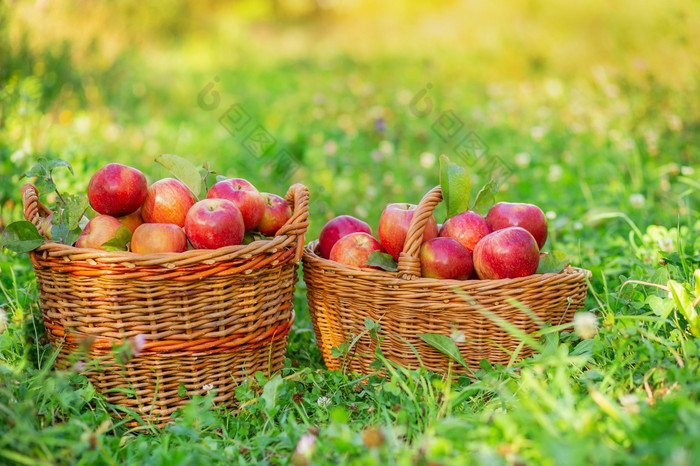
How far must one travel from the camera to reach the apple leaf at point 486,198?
2.36m

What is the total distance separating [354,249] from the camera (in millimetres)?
2119

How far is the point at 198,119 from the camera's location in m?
6.85

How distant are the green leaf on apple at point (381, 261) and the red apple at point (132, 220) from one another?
0.78m

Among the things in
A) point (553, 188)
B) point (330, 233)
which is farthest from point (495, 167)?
point (330, 233)

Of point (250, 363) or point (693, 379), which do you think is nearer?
point (693, 379)

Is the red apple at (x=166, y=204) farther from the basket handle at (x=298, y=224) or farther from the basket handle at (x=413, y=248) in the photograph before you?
the basket handle at (x=413, y=248)

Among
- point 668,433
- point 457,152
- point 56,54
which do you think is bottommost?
point 457,152

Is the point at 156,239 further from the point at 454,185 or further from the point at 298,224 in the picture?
the point at 454,185

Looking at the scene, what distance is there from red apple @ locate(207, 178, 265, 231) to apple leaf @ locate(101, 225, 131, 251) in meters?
0.32

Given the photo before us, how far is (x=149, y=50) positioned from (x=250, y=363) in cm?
950

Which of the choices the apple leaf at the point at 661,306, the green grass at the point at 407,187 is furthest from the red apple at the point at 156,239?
the apple leaf at the point at 661,306

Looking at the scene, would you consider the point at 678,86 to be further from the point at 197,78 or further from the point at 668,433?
the point at 197,78

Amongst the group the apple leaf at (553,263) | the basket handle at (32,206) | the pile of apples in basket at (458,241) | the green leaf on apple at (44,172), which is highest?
the green leaf on apple at (44,172)

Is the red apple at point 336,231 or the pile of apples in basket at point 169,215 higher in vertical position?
the pile of apples in basket at point 169,215
